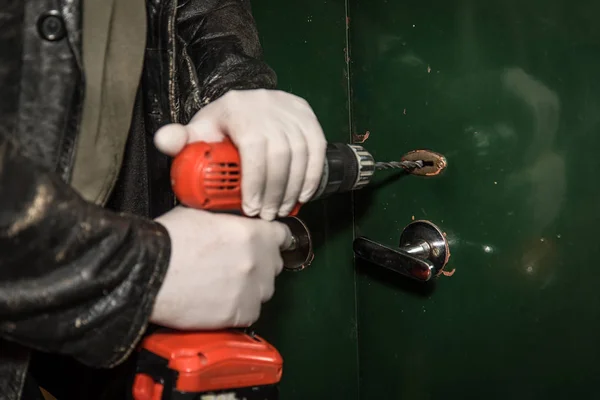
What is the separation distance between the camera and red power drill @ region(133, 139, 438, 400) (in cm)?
62

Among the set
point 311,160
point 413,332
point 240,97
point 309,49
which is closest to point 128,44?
point 240,97

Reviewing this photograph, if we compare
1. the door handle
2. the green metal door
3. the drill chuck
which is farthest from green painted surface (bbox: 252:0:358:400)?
the drill chuck

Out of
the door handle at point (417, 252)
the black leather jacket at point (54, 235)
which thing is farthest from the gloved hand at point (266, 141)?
the door handle at point (417, 252)

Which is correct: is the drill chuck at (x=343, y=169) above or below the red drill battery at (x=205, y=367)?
above

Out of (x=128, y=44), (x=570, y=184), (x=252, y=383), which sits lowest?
(x=252, y=383)

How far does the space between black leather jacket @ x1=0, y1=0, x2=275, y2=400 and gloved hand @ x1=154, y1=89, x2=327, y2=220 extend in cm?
12

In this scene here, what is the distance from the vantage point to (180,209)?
0.68 m

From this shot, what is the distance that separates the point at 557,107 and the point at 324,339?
65cm

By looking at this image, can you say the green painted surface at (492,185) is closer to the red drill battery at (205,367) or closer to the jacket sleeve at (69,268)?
the red drill battery at (205,367)

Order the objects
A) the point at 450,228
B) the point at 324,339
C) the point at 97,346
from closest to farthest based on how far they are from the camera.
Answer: the point at 97,346, the point at 450,228, the point at 324,339

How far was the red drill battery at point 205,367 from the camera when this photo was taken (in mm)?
614

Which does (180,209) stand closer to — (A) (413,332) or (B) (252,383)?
(B) (252,383)

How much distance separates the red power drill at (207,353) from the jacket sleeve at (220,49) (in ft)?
0.73

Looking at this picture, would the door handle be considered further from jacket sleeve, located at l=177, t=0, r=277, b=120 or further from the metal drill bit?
jacket sleeve, located at l=177, t=0, r=277, b=120
